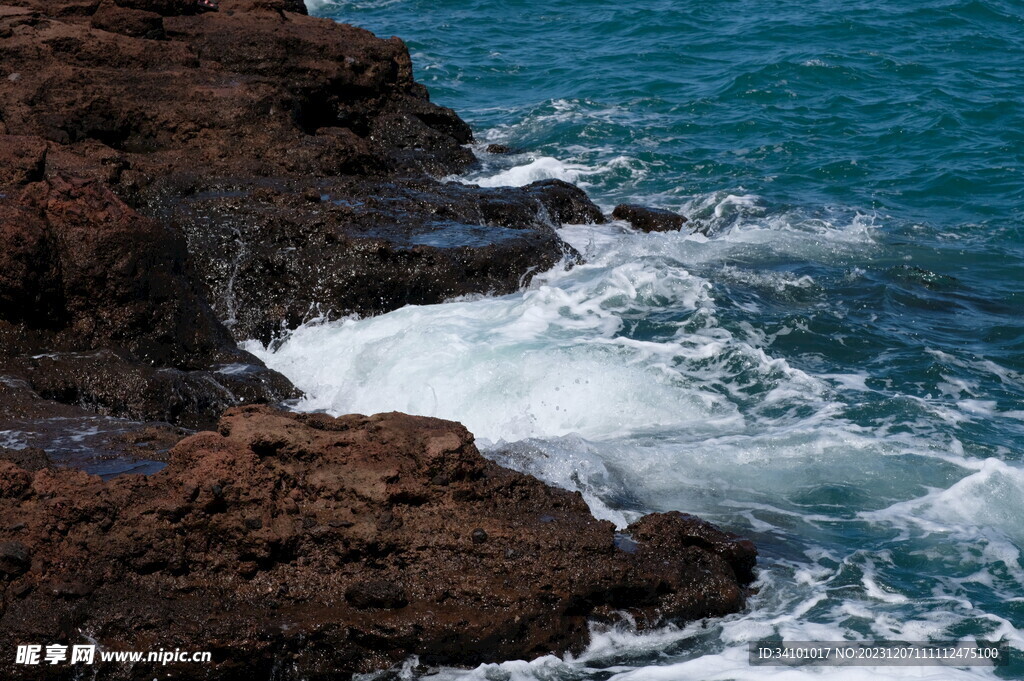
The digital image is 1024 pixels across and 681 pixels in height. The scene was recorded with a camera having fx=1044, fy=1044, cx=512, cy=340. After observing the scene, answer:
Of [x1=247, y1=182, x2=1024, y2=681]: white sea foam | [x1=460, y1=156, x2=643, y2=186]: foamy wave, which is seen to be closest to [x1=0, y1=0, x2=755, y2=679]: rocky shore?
[x1=247, y1=182, x2=1024, y2=681]: white sea foam

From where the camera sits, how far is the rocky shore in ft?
14.2

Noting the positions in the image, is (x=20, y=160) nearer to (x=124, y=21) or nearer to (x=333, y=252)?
(x=333, y=252)

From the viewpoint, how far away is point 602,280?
963 centimetres

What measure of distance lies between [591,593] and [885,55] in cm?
1531

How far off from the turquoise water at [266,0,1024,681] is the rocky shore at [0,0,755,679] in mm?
332

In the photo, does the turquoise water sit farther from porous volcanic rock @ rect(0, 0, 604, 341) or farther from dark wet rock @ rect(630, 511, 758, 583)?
porous volcanic rock @ rect(0, 0, 604, 341)

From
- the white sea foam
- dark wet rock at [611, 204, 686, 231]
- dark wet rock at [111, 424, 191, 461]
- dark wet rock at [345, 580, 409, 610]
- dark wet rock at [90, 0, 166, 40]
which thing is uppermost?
dark wet rock at [90, 0, 166, 40]

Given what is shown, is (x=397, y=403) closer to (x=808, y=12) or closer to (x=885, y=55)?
(x=885, y=55)

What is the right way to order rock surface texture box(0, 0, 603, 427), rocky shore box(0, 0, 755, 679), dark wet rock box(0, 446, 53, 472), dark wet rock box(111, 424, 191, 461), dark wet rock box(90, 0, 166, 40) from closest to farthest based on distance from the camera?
rocky shore box(0, 0, 755, 679)
dark wet rock box(0, 446, 53, 472)
dark wet rock box(111, 424, 191, 461)
rock surface texture box(0, 0, 603, 427)
dark wet rock box(90, 0, 166, 40)

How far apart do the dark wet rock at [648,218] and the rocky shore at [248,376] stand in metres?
0.03

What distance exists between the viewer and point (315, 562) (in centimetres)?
445

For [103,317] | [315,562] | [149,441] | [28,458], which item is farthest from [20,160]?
[315,562]

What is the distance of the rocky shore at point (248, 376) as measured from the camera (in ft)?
14.2

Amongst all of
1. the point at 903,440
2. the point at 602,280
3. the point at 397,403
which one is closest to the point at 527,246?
the point at 602,280
